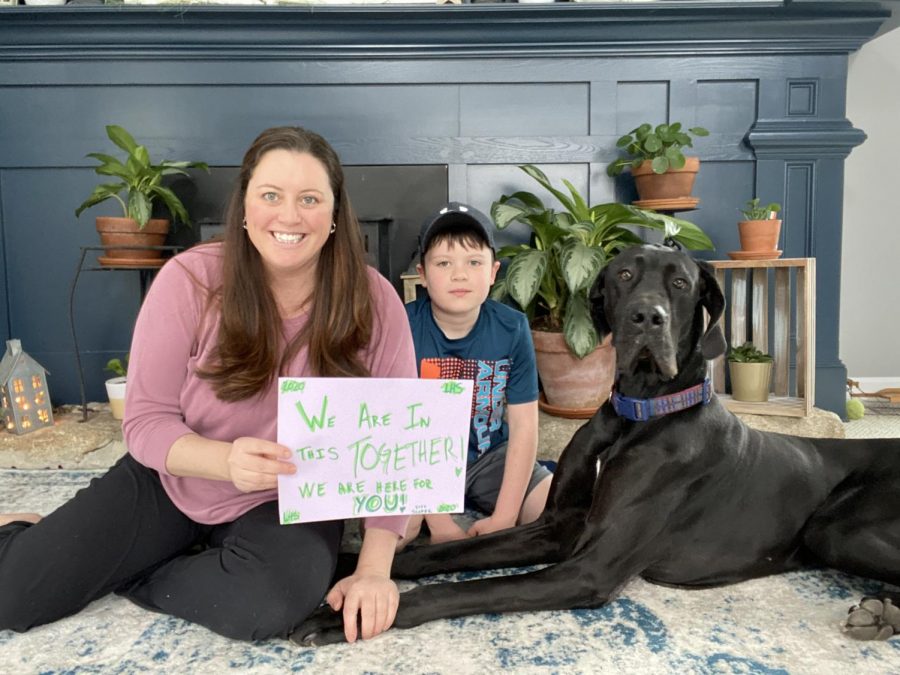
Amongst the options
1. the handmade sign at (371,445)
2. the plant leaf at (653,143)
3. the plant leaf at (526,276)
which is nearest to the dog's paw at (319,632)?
the handmade sign at (371,445)

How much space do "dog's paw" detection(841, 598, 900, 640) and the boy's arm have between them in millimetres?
668

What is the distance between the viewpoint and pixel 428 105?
295 cm

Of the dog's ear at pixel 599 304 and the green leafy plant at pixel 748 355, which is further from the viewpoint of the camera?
the green leafy plant at pixel 748 355

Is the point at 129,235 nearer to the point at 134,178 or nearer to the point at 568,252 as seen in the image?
the point at 134,178

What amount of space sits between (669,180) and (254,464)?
2208 millimetres

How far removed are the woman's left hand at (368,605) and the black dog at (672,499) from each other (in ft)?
0.09

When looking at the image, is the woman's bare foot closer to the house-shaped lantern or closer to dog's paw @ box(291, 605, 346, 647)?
dog's paw @ box(291, 605, 346, 647)

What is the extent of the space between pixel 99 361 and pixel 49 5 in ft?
4.80

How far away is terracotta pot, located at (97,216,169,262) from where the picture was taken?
264 centimetres

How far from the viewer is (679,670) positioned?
108cm

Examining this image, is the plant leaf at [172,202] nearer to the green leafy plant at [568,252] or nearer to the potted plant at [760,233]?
the green leafy plant at [568,252]

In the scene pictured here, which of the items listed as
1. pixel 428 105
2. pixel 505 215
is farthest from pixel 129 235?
pixel 505 215

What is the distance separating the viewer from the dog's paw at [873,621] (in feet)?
3.78

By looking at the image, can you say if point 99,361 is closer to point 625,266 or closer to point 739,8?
point 625,266
